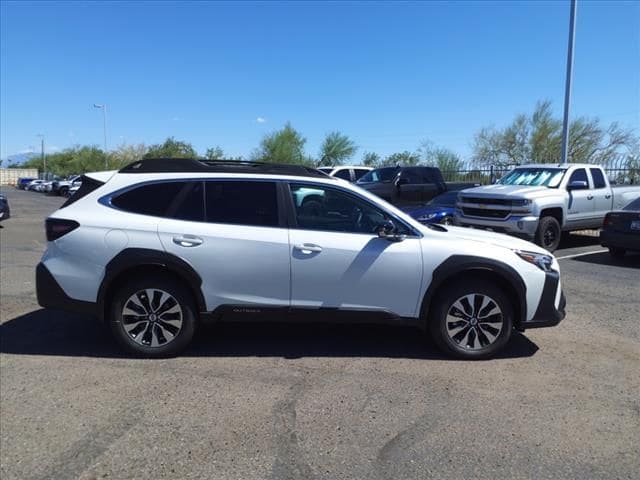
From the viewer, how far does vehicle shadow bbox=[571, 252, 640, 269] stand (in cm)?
1020

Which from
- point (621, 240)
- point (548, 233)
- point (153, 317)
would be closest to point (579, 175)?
point (548, 233)

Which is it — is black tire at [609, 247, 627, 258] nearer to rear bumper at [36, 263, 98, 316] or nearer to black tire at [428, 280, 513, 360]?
black tire at [428, 280, 513, 360]

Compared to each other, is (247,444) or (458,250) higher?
(458,250)

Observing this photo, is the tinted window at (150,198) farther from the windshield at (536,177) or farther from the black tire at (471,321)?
the windshield at (536,177)

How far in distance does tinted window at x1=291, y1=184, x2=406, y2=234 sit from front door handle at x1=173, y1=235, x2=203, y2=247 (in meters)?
0.92

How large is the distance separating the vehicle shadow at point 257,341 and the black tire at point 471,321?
216 mm

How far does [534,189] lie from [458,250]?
23.9ft

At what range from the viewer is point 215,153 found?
191ft

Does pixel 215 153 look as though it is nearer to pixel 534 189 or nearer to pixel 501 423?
pixel 534 189

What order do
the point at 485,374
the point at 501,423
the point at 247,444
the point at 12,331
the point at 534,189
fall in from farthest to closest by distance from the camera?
the point at 534,189 → the point at 12,331 → the point at 485,374 → the point at 501,423 → the point at 247,444

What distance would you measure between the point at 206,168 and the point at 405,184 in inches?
466

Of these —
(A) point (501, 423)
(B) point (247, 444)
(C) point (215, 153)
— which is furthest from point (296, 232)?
(C) point (215, 153)

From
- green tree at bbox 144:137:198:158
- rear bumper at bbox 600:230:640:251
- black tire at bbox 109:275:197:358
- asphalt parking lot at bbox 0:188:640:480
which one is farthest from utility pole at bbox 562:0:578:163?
green tree at bbox 144:137:198:158

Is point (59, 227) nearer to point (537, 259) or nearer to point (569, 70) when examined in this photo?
point (537, 259)
